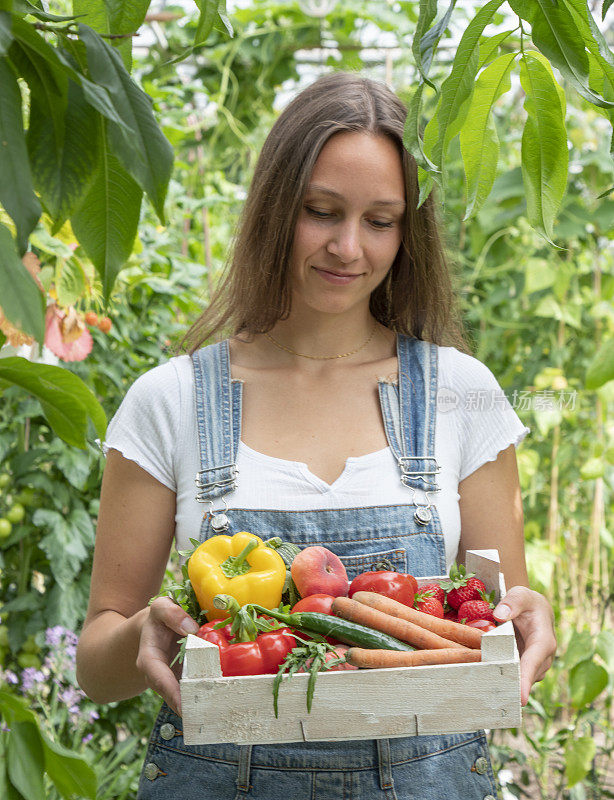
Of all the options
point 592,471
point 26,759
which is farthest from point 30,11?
point 592,471

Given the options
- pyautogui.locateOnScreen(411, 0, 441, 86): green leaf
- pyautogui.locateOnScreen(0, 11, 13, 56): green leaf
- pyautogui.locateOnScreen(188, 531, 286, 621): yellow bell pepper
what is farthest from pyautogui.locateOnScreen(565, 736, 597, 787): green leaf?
pyautogui.locateOnScreen(0, 11, 13, 56): green leaf

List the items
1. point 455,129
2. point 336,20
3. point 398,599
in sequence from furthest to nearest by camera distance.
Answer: point 336,20, point 398,599, point 455,129

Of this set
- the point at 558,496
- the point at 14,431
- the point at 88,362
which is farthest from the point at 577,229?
the point at 14,431

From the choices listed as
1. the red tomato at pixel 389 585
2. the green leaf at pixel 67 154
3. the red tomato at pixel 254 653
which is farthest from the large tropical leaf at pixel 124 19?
the red tomato at pixel 389 585

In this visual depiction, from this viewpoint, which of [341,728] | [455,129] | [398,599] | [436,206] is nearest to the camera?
[455,129]

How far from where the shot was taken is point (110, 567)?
1379 millimetres

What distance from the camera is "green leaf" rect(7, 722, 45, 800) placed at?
0.73m

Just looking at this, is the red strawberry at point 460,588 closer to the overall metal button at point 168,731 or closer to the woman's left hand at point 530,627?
the woman's left hand at point 530,627

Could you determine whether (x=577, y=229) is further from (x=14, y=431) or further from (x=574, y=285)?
(x=14, y=431)

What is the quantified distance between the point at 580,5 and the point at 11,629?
2014 millimetres

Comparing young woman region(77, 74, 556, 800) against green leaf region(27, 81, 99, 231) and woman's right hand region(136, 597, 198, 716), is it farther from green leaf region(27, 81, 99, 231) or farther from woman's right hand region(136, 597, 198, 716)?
green leaf region(27, 81, 99, 231)

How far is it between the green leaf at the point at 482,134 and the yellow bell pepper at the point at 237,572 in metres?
0.56

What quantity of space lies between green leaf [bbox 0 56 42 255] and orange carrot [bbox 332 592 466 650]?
0.73 meters

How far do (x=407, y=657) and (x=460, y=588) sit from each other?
8.3 inches
